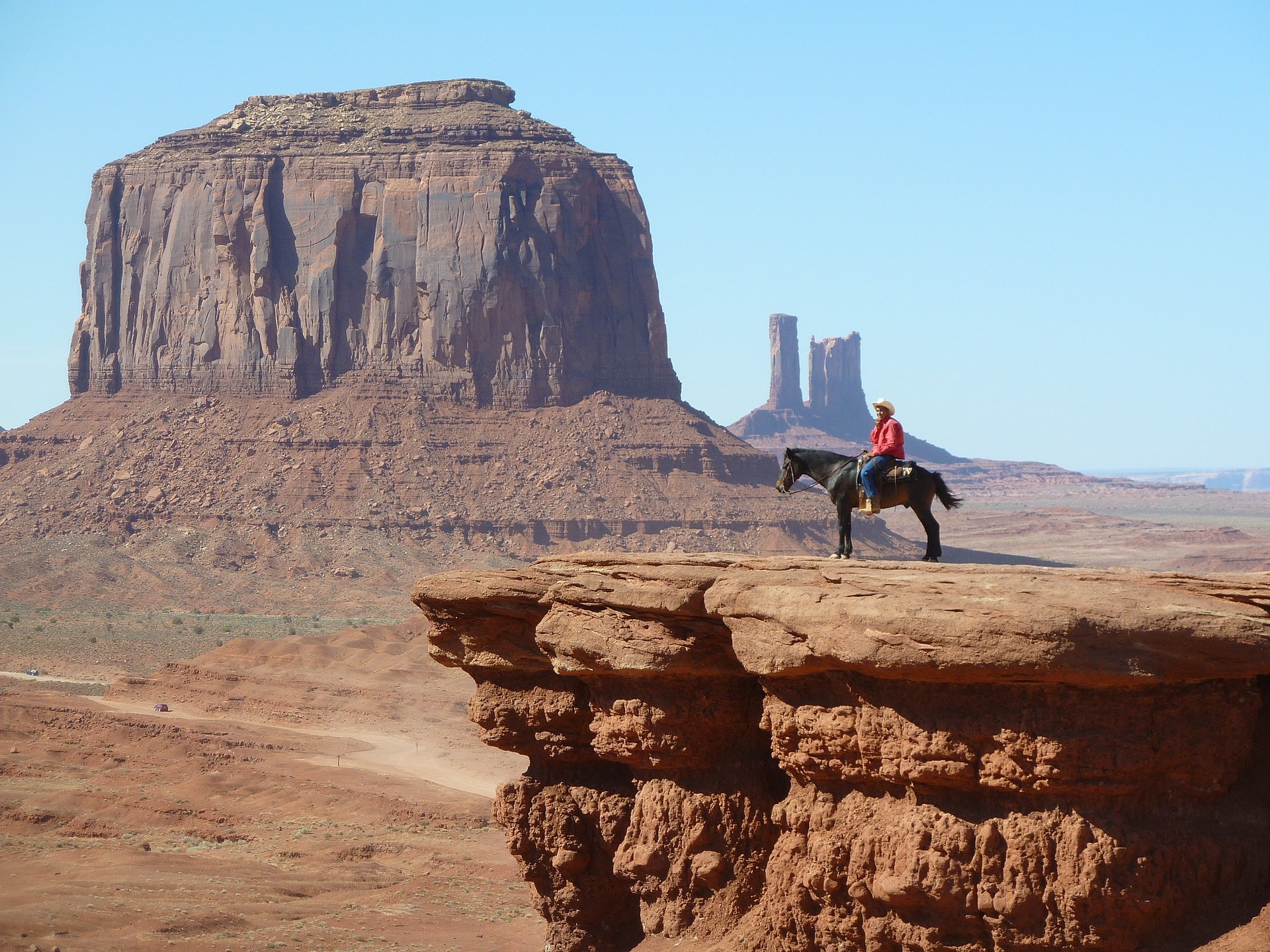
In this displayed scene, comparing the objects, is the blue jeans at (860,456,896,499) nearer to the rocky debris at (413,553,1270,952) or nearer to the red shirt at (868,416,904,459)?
the red shirt at (868,416,904,459)

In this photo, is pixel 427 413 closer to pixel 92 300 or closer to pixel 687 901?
pixel 92 300

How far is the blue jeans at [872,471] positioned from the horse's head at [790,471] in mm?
1148

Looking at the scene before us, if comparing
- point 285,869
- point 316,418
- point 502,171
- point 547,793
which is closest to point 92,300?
point 316,418

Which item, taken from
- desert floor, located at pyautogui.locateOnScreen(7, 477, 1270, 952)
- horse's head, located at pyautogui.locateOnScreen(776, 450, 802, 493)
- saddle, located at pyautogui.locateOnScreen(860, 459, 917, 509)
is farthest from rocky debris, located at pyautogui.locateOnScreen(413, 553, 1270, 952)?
horse's head, located at pyautogui.locateOnScreen(776, 450, 802, 493)

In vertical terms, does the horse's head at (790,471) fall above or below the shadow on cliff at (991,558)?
above

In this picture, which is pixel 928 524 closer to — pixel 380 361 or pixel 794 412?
pixel 380 361

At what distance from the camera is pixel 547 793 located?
646 inches

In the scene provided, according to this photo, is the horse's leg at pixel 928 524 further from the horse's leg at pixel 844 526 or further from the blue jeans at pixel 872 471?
the horse's leg at pixel 844 526

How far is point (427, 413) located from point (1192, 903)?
284ft

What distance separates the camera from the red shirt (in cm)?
1534

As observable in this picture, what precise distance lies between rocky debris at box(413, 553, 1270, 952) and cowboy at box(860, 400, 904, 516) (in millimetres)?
1422

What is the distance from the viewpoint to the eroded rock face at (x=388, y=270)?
97.9 metres

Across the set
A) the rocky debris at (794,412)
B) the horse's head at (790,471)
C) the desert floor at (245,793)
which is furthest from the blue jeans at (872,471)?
the rocky debris at (794,412)

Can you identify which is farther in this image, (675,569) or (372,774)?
(372,774)
